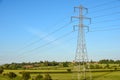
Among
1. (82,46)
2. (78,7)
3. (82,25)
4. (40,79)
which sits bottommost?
(40,79)

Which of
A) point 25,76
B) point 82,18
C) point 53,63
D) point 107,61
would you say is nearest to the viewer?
point 82,18

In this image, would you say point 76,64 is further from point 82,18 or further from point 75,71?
point 82,18

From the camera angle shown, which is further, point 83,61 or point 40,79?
point 40,79

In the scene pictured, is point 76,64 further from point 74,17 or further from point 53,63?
point 53,63

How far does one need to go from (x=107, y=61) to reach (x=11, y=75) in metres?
114

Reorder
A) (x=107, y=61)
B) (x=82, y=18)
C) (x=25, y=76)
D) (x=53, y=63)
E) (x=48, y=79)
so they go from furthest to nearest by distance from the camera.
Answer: (x=107, y=61) < (x=53, y=63) < (x=25, y=76) < (x=48, y=79) < (x=82, y=18)

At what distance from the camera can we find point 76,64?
3794 cm

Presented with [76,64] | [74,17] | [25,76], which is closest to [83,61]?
[76,64]

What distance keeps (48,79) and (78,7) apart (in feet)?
64.7

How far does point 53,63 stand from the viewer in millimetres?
163750

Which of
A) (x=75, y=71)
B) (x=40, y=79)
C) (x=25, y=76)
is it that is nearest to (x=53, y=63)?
(x=25, y=76)

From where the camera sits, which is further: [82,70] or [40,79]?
[40,79]

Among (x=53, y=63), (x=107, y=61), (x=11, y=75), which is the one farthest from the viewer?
(x=107, y=61)

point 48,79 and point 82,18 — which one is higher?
point 82,18
